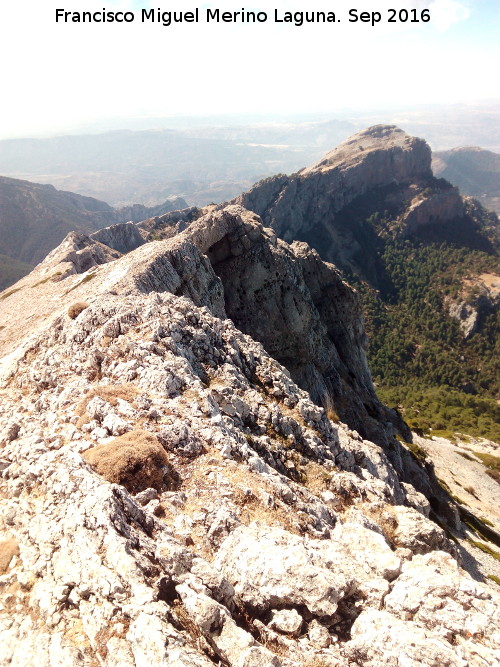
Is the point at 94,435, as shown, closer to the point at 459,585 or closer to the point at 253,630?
the point at 253,630

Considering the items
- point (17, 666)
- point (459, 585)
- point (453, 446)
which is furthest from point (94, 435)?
point (453, 446)

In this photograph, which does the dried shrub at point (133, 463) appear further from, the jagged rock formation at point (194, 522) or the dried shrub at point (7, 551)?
the dried shrub at point (7, 551)

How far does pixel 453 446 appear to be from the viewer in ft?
317

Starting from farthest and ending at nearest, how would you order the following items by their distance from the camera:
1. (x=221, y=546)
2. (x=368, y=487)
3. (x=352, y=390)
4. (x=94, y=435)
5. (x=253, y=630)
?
(x=352, y=390)
(x=368, y=487)
(x=94, y=435)
(x=221, y=546)
(x=253, y=630)

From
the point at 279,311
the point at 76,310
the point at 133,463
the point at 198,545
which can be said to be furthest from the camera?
the point at 279,311

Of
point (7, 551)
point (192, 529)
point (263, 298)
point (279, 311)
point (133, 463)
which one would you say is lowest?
point (279, 311)

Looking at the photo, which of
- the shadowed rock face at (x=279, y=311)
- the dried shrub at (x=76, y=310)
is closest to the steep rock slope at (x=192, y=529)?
the dried shrub at (x=76, y=310)

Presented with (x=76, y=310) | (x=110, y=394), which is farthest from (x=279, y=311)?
(x=110, y=394)

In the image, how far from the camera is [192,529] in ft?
39.0

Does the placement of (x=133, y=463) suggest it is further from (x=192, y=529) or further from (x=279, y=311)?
(x=279, y=311)

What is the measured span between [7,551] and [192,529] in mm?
5304

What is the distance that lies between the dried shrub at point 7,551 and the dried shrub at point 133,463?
2924 millimetres

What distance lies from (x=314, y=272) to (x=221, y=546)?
193 feet

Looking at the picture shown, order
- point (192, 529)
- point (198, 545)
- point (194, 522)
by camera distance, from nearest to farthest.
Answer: point (198, 545) → point (192, 529) → point (194, 522)
